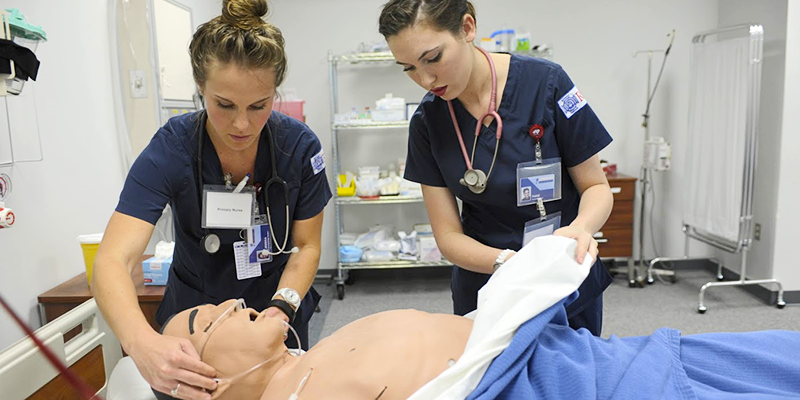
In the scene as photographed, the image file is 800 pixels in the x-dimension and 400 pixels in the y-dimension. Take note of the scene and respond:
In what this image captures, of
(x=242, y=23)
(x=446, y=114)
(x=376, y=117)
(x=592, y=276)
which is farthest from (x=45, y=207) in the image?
(x=376, y=117)

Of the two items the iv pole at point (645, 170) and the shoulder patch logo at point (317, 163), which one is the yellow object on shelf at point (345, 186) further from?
the shoulder patch logo at point (317, 163)

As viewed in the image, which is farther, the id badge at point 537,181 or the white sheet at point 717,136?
the white sheet at point 717,136

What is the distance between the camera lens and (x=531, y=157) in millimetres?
1413

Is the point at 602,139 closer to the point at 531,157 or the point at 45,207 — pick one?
the point at 531,157

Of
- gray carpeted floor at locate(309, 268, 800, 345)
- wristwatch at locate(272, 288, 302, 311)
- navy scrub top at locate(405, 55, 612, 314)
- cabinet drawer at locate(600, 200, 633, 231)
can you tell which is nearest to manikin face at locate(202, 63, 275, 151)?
wristwatch at locate(272, 288, 302, 311)

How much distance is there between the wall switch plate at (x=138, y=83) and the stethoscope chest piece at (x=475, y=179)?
181 cm

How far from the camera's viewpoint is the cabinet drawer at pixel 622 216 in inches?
150

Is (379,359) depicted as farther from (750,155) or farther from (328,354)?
(750,155)

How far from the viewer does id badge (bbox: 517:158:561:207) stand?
1393mm

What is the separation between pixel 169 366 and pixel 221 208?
18.0 inches

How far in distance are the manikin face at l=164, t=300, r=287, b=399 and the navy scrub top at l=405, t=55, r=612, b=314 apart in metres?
0.61

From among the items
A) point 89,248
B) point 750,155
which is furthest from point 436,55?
point 750,155

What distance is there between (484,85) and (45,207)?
1.59 metres

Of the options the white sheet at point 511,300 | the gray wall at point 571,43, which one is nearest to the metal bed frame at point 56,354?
the white sheet at point 511,300
